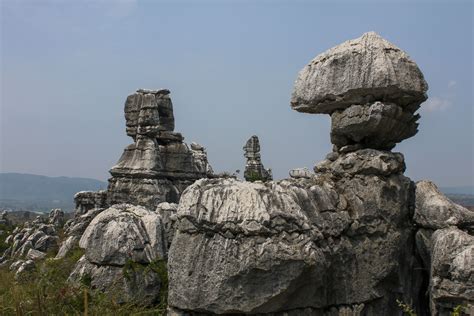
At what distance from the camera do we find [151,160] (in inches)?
898

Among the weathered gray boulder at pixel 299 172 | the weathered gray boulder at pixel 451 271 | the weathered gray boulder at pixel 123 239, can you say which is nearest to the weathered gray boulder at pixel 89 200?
the weathered gray boulder at pixel 299 172

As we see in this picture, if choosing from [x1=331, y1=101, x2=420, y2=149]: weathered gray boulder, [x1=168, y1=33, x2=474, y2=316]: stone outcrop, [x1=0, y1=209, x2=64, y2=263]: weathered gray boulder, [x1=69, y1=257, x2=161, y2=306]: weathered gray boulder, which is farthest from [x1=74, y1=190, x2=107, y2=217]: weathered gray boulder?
[x1=331, y1=101, x2=420, y2=149]: weathered gray boulder

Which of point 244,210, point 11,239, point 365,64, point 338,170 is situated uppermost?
point 365,64

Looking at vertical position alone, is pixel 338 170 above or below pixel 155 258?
above

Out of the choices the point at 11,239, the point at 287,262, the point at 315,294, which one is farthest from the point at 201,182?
the point at 11,239

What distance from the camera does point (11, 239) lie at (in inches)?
1002

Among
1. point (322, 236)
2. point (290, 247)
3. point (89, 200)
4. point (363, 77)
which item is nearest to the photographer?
point (290, 247)

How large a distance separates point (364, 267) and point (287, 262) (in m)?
1.42

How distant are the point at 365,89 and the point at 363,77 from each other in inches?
6.6

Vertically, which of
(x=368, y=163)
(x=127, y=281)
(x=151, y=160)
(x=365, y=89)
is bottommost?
(x=127, y=281)

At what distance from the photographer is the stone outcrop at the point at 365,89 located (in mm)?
7605

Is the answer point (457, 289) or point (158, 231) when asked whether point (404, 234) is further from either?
point (158, 231)

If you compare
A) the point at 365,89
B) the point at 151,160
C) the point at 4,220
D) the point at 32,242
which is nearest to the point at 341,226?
the point at 365,89

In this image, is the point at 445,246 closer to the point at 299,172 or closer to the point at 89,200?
the point at 299,172
